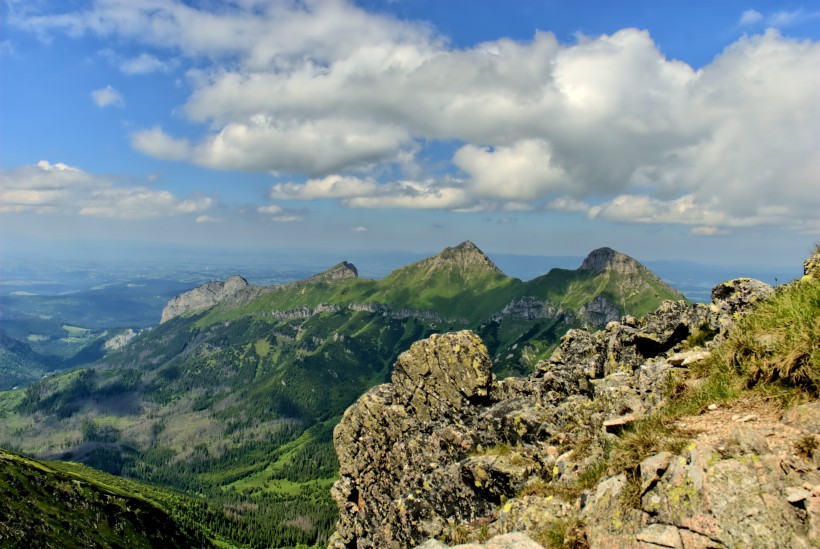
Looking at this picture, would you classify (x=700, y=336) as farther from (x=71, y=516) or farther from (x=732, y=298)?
(x=71, y=516)

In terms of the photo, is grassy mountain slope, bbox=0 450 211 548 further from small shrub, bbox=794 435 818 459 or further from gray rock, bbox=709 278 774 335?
small shrub, bbox=794 435 818 459

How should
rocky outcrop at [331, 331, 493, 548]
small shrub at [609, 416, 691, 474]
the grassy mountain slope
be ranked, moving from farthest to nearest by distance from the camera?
the grassy mountain slope, rocky outcrop at [331, 331, 493, 548], small shrub at [609, 416, 691, 474]

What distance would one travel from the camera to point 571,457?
15383 millimetres

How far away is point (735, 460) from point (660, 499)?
1.62m

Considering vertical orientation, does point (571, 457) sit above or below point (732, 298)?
below

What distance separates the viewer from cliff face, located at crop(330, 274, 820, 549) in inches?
324

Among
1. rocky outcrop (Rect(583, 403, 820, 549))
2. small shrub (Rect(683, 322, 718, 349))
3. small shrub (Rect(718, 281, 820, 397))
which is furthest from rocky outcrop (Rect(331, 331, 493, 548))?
small shrub (Rect(718, 281, 820, 397))

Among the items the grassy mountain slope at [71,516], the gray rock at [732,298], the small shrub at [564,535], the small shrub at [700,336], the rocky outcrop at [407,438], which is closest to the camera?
the small shrub at [564,535]

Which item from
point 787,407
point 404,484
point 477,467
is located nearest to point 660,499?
point 787,407

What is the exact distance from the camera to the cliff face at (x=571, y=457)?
823 centimetres

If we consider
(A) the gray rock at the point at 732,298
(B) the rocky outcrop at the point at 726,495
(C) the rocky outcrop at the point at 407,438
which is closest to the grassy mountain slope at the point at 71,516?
(C) the rocky outcrop at the point at 407,438

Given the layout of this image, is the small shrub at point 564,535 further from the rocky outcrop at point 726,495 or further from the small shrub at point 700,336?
the small shrub at point 700,336

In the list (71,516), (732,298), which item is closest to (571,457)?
(732,298)

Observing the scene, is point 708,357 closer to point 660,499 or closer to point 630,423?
point 630,423
